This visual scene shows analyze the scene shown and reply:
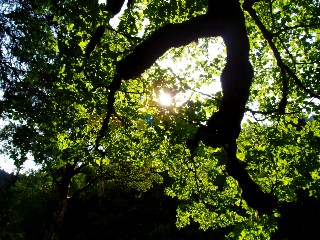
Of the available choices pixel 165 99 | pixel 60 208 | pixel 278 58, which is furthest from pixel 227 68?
pixel 60 208

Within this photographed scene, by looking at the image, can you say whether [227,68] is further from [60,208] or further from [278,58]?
[60,208]

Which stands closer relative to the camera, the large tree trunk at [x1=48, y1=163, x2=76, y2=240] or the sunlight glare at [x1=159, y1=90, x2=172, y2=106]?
the sunlight glare at [x1=159, y1=90, x2=172, y2=106]

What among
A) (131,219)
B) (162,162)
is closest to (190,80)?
(162,162)

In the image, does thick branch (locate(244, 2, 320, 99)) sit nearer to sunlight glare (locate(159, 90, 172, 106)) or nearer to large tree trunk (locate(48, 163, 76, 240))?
sunlight glare (locate(159, 90, 172, 106))

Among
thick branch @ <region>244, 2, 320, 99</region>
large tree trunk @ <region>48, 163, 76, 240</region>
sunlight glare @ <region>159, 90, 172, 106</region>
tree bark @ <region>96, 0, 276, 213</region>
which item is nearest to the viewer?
tree bark @ <region>96, 0, 276, 213</region>

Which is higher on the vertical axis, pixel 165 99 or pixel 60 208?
pixel 165 99

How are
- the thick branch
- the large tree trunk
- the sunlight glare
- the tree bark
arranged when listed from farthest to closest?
the large tree trunk
the sunlight glare
the thick branch
the tree bark

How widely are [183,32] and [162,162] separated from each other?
11.9 metres

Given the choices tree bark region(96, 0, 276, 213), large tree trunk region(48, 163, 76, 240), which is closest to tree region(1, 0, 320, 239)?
tree bark region(96, 0, 276, 213)

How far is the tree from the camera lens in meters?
6.85

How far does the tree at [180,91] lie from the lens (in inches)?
270

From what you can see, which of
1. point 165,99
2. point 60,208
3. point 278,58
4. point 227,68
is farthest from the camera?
point 60,208

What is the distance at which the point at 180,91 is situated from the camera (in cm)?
1046

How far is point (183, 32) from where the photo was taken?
709 cm
